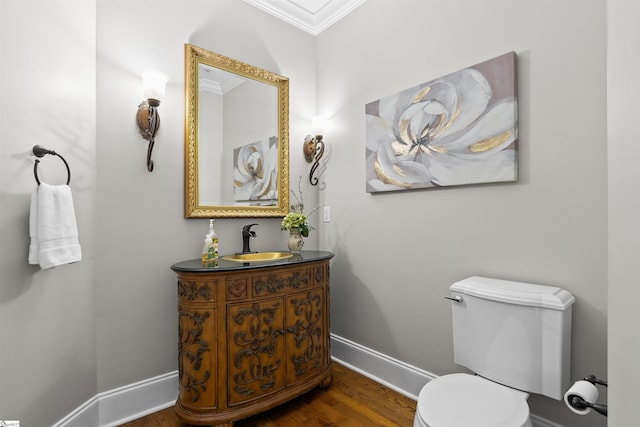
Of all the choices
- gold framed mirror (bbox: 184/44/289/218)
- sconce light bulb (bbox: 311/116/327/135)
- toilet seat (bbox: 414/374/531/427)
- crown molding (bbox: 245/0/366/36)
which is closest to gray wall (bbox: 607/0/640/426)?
toilet seat (bbox: 414/374/531/427)

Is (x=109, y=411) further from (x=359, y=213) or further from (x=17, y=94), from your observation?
(x=359, y=213)

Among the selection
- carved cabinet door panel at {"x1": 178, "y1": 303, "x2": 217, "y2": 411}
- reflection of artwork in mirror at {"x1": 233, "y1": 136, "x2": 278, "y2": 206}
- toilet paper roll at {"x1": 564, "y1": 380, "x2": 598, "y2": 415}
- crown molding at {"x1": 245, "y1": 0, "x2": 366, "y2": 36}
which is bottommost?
carved cabinet door panel at {"x1": 178, "y1": 303, "x2": 217, "y2": 411}

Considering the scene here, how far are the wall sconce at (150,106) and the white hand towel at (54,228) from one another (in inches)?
22.4

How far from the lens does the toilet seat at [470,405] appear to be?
3.42 feet

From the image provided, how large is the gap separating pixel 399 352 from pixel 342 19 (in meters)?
2.38

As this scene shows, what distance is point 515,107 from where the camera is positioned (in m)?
Answer: 1.49

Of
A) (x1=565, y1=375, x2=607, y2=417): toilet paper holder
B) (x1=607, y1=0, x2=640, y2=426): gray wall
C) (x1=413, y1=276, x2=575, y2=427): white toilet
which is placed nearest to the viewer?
(x1=607, y1=0, x2=640, y2=426): gray wall

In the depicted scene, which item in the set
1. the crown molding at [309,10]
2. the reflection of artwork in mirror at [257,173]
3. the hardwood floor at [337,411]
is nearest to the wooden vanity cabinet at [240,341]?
the hardwood floor at [337,411]

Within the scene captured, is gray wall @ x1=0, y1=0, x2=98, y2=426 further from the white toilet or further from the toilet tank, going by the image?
the toilet tank

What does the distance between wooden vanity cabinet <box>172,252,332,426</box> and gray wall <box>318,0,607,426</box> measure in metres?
0.59

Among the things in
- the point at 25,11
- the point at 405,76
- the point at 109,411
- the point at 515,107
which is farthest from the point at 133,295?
the point at 515,107

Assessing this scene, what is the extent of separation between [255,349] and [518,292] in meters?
1.28

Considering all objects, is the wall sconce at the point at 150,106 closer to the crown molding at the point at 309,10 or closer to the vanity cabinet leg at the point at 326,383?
the crown molding at the point at 309,10

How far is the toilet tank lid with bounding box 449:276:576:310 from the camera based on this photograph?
1.26 m
